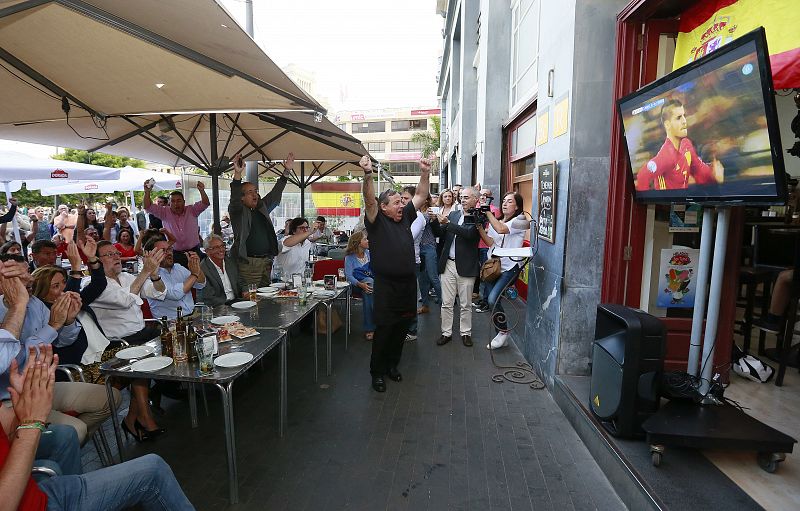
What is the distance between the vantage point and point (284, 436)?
10.9 feet

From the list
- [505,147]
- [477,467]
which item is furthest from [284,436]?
[505,147]

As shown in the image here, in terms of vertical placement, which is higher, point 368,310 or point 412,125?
point 412,125

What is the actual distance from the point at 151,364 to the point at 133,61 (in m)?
2.26

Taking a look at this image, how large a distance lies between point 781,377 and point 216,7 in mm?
5325

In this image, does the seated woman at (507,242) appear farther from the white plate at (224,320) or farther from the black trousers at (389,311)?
the white plate at (224,320)

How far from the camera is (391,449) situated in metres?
3.17

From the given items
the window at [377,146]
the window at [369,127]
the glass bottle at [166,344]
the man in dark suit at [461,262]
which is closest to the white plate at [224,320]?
the glass bottle at [166,344]

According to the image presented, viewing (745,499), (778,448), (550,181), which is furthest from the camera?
(550,181)

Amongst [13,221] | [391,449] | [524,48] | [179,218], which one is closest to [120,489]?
[391,449]

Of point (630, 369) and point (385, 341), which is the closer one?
point (630, 369)

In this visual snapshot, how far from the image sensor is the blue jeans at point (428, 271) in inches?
277

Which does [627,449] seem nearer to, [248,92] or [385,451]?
[385,451]

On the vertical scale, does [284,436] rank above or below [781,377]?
below

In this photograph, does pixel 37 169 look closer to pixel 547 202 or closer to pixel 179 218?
pixel 179 218
